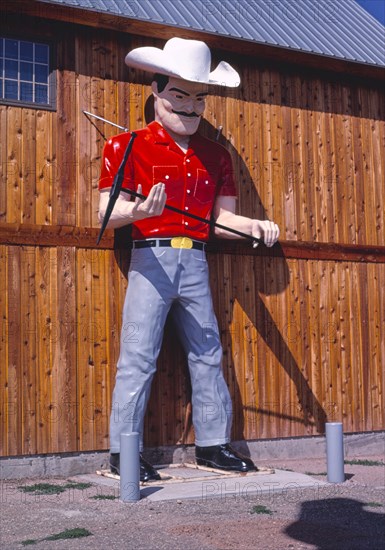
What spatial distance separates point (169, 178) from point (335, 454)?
3.28m

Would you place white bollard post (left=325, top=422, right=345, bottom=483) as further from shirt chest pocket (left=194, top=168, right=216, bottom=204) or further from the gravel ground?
shirt chest pocket (left=194, top=168, right=216, bottom=204)

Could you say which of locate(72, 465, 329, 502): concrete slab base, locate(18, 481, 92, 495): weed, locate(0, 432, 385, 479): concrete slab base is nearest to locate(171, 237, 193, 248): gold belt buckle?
locate(0, 432, 385, 479): concrete slab base

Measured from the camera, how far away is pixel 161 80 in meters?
9.34

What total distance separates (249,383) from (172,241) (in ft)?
6.88

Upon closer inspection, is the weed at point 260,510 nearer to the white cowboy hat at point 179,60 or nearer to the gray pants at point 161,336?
the gray pants at point 161,336

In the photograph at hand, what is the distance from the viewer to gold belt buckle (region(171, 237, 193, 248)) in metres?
9.14

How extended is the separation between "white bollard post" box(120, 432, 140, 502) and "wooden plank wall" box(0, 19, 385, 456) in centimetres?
172

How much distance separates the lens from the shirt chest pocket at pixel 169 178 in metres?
9.16

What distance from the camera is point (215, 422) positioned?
9125 millimetres

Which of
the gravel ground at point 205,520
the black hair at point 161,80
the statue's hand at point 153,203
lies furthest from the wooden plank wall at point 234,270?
the gravel ground at point 205,520

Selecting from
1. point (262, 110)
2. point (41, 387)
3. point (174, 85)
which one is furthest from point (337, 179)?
point (41, 387)

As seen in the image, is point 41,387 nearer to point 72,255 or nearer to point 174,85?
point 72,255

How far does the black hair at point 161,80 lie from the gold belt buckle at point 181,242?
1617mm

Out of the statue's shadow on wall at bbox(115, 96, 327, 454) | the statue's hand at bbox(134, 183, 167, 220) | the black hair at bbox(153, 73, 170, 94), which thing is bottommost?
the statue's shadow on wall at bbox(115, 96, 327, 454)
